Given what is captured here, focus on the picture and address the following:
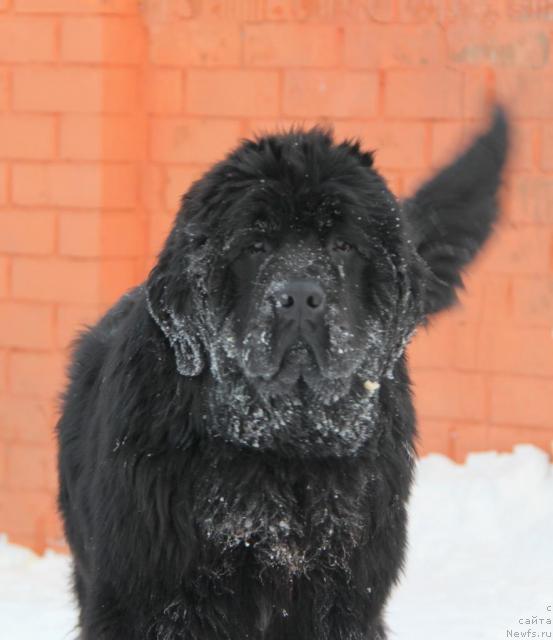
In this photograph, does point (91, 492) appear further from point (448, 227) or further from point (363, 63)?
point (363, 63)

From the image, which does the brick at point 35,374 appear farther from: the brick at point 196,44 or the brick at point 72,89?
the brick at point 196,44

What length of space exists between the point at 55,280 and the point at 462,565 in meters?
2.54

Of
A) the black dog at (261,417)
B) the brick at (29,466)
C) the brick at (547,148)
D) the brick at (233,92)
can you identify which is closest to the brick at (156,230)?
the brick at (233,92)

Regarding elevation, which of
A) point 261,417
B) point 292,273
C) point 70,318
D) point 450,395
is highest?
point 292,273

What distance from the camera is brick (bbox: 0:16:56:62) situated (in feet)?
21.9

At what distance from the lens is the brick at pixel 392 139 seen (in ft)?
22.0

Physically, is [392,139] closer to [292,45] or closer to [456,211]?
[292,45]

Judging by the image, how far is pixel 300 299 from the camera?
3412mm

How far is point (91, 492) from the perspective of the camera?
12.9 feet

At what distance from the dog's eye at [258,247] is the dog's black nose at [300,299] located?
21 cm

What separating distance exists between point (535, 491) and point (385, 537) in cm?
285

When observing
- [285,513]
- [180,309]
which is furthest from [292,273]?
[285,513]

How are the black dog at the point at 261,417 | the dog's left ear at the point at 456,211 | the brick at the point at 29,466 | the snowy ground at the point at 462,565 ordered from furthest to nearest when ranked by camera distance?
the brick at the point at 29,466 < the snowy ground at the point at 462,565 < the dog's left ear at the point at 456,211 < the black dog at the point at 261,417

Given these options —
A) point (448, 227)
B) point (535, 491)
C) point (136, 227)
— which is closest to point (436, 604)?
point (535, 491)
